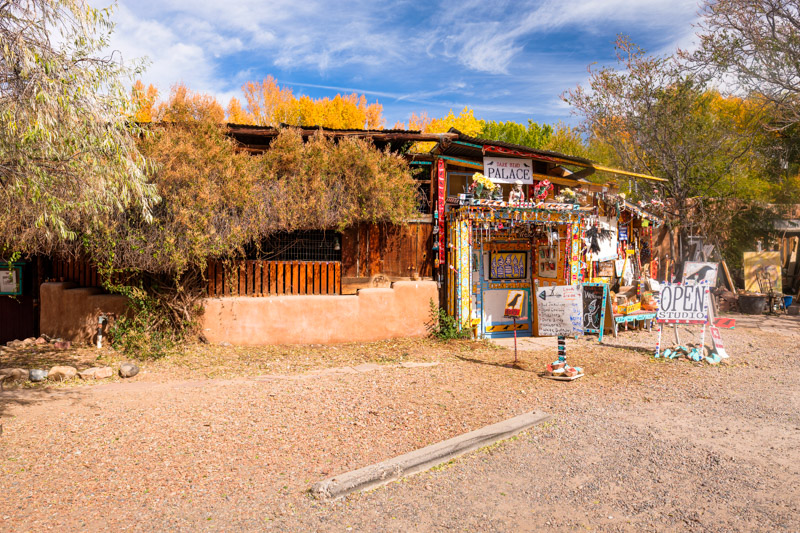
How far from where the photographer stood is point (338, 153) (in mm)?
10477

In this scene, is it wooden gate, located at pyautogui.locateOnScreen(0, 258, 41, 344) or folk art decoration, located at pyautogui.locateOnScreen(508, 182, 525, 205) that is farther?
folk art decoration, located at pyautogui.locateOnScreen(508, 182, 525, 205)

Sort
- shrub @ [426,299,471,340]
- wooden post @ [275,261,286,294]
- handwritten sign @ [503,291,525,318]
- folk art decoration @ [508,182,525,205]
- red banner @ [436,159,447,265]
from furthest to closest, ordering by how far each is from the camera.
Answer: folk art decoration @ [508,182,525,205] < red banner @ [436,159,447,265] < shrub @ [426,299,471,340] < wooden post @ [275,261,286,294] < handwritten sign @ [503,291,525,318]

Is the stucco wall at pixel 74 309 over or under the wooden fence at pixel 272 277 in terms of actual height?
under

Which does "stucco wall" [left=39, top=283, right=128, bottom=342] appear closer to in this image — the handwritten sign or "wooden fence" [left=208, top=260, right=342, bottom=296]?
"wooden fence" [left=208, top=260, right=342, bottom=296]

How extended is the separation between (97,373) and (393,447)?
17.3 feet

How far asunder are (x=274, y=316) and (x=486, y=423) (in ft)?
18.5

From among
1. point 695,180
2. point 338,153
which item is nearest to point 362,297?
point 338,153

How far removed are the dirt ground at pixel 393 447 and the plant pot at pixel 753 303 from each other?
8.68 meters

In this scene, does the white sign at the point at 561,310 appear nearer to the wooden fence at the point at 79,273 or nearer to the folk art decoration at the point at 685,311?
the folk art decoration at the point at 685,311

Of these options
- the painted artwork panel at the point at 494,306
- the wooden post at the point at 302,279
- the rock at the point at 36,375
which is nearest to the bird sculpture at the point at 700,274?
the painted artwork panel at the point at 494,306

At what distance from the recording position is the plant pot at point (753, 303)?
16.3m

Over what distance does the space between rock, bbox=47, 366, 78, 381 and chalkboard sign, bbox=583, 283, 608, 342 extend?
32.5 ft

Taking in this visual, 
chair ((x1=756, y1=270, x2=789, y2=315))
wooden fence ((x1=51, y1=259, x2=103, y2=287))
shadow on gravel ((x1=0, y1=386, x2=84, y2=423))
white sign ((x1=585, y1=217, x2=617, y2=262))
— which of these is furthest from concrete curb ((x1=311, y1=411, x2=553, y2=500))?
chair ((x1=756, y1=270, x2=789, y2=315))

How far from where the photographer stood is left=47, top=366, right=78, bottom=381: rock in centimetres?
776
